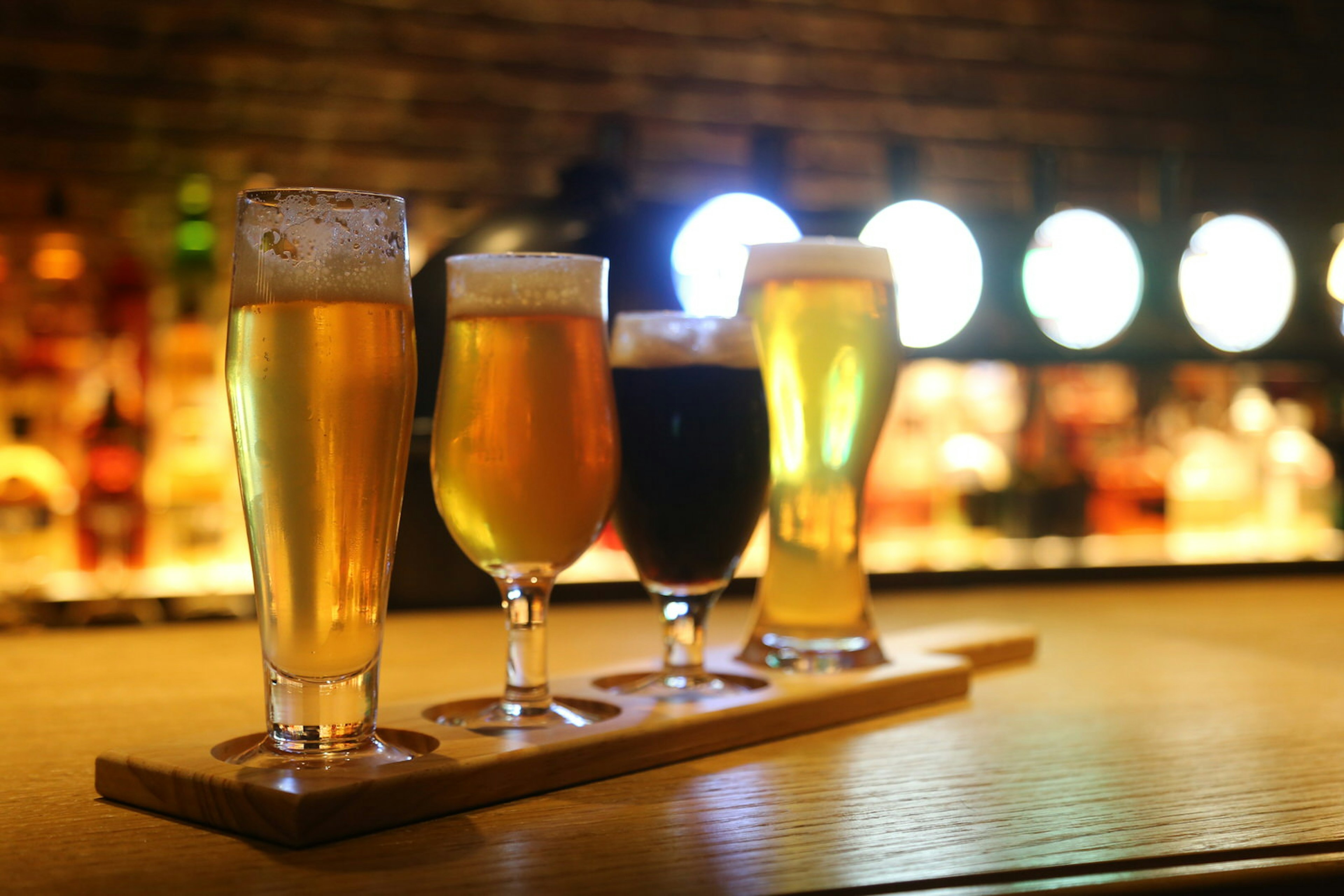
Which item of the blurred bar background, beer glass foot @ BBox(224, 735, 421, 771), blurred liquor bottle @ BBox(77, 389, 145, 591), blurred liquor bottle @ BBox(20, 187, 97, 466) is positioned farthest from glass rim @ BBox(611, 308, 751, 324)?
blurred liquor bottle @ BBox(20, 187, 97, 466)

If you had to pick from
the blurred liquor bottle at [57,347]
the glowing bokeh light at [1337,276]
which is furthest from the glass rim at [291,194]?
the glowing bokeh light at [1337,276]

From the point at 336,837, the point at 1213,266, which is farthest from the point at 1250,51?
the point at 336,837

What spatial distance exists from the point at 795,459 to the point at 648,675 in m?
0.26

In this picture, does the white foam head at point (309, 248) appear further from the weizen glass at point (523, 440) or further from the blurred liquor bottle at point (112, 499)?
the blurred liquor bottle at point (112, 499)

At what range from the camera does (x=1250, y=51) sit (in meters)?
4.79

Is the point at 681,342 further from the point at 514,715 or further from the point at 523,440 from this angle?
the point at 514,715

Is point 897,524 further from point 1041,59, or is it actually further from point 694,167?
point 1041,59

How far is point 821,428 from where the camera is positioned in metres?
1.21

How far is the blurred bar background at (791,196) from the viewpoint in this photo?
2854 mm

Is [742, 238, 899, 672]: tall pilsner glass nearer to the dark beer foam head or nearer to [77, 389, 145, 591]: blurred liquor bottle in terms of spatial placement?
the dark beer foam head

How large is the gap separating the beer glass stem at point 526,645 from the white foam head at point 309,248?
244mm

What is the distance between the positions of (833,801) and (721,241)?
272 centimetres

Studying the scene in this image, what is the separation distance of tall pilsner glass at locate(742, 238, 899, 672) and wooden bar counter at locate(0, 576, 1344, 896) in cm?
13

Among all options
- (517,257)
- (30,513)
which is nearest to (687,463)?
(517,257)
